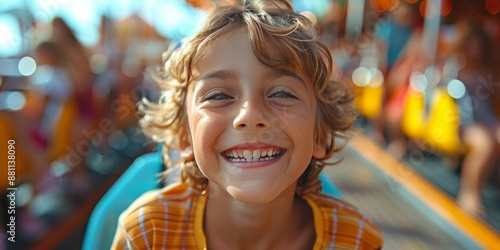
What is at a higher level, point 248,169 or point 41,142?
point 248,169

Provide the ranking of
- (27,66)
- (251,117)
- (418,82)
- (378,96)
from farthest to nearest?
(378,96) → (418,82) → (27,66) → (251,117)

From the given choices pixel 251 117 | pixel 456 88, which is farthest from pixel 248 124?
pixel 456 88

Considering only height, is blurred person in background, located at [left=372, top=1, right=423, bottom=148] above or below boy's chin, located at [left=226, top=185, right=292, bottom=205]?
below

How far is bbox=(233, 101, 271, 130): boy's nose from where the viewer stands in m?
0.75

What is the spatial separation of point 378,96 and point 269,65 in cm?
288

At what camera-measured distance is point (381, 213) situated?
7.58 ft

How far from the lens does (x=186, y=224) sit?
0.93 m

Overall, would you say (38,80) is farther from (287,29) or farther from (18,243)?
(287,29)

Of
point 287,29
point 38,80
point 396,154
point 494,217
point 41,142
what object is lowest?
point 396,154

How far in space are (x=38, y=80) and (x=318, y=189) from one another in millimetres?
1780

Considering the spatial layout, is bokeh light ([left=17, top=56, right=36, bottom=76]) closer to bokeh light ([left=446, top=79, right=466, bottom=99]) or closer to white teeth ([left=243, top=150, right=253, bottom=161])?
white teeth ([left=243, top=150, right=253, bottom=161])

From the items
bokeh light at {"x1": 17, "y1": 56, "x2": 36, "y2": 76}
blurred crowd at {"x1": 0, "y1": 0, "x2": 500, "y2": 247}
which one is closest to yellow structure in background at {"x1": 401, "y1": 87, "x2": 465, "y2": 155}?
blurred crowd at {"x1": 0, "y1": 0, "x2": 500, "y2": 247}

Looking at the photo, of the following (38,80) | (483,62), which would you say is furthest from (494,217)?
(38,80)

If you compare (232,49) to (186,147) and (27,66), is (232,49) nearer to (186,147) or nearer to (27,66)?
(186,147)
